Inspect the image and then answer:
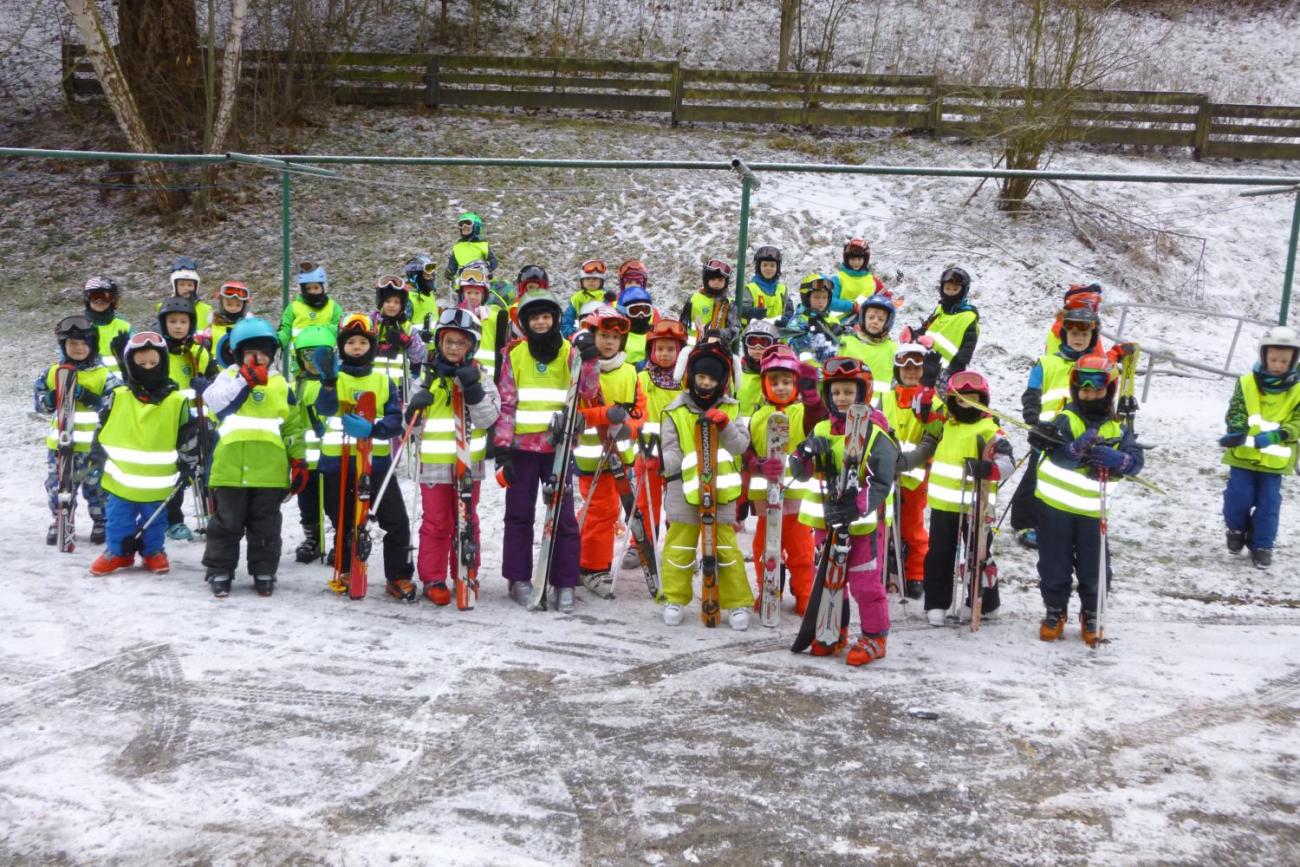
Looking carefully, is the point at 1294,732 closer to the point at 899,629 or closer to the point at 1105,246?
the point at 899,629

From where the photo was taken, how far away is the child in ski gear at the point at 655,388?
641 centimetres

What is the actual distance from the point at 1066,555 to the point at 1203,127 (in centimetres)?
1553

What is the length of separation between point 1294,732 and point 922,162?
47.3 feet

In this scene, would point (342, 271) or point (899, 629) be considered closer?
point (899, 629)

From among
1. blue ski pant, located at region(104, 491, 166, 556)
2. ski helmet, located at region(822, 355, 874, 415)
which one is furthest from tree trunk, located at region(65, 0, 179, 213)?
ski helmet, located at region(822, 355, 874, 415)

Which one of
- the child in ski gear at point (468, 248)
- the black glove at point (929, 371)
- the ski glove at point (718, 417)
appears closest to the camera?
the ski glove at point (718, 417)

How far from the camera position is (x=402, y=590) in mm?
6293

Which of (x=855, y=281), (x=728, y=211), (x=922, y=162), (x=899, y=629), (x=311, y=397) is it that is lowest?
(x=899, y=629)

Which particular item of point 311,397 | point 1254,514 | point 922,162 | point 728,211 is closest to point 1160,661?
point 1254,514

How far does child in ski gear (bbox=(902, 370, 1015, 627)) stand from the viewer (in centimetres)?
596

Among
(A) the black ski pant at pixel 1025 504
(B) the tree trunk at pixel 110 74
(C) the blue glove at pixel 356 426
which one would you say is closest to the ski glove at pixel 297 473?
(C) the blue glove at pixel 356 426

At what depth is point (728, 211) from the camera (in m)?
14.9

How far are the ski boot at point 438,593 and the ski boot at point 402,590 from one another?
9cm

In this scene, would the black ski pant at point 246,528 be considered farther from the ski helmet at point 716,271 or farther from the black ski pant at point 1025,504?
the black ski pant at point 1025,504
